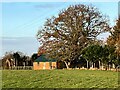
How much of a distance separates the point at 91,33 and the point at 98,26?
1.56 m

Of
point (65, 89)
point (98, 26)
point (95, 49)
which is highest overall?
point (98, 26)

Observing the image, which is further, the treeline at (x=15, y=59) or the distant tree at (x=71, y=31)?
the treeline at (x=15, y=59)

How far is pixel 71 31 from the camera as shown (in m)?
49.4

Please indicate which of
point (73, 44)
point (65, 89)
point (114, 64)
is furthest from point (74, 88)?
point (73, 44)

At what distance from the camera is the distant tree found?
160 ft

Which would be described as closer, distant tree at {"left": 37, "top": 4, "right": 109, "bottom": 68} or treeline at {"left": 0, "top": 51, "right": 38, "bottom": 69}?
distant tree at {"left": 37, "top": 4, "right": 109, "bottom": 68}

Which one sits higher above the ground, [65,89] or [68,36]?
[68,36]

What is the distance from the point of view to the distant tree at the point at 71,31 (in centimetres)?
4888

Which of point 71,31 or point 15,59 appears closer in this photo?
point 71,31

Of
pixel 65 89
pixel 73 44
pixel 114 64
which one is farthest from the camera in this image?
pixel 73 44

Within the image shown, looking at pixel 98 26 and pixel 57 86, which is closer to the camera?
pixel 57 86

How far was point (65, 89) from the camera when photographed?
1581cm

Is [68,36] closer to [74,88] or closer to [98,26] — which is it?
[98,26]

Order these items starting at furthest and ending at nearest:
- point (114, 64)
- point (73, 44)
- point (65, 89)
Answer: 1. point (73, 44)
2. point (114, 64)
3. point (65, 89)
